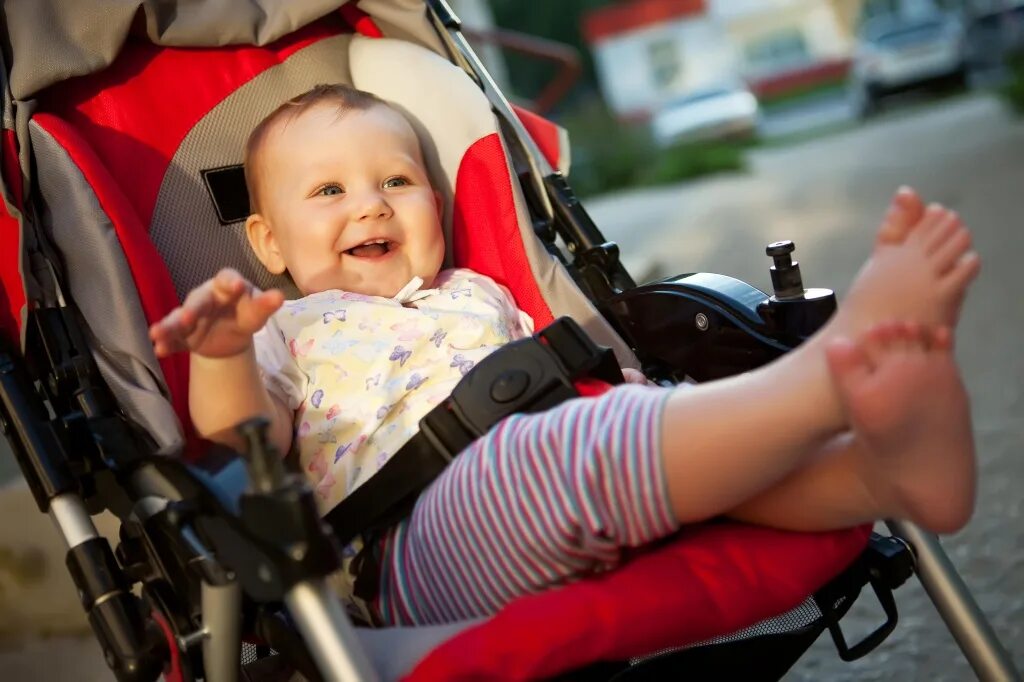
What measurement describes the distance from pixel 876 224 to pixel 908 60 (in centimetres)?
708

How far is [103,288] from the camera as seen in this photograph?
1.43 meters

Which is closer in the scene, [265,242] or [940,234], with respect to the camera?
[940,234]

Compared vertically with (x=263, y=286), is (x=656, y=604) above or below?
below

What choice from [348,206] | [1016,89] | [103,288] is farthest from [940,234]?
[1016,89]

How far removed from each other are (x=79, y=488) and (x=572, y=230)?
32.9 inches

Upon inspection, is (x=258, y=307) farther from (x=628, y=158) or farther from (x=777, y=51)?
(x=777, y=51)

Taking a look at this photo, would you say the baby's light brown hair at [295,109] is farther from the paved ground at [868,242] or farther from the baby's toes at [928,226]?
the paved ground at [868,242]

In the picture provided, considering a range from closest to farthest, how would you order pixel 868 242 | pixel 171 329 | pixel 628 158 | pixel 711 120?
pixel 171 329 → pixel 868 242 → pixel 628 158 → pixel 711 120

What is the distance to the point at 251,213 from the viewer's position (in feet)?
5.71

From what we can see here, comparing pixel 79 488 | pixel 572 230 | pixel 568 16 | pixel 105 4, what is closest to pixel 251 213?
pixel 105 4

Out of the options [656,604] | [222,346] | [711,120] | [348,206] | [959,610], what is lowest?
[959,610]

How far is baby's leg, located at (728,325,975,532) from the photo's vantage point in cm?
96

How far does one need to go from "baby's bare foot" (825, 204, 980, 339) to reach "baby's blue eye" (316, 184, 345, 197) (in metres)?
0.82

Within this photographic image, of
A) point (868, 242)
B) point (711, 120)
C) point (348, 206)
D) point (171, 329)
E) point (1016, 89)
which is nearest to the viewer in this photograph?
point (171, 329)
